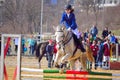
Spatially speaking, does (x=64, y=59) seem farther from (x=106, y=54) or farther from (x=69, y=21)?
(x=106, y=54)

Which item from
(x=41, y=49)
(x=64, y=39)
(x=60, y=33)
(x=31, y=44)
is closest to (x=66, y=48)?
(x=64, y=39)

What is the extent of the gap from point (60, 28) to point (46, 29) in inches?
1658

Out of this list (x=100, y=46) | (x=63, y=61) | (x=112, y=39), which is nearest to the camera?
(x=63, y=61)

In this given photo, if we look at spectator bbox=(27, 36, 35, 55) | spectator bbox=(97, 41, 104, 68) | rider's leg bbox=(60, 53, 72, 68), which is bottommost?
rider's leg bbox=(60, 53, 72, 68)

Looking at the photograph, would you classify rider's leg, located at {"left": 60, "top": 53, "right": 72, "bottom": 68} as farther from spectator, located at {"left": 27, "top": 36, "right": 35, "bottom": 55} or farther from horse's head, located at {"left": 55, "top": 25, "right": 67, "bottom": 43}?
spectator, located at {"left": 27, "top": 36, "right": 35, "bottom": 55}

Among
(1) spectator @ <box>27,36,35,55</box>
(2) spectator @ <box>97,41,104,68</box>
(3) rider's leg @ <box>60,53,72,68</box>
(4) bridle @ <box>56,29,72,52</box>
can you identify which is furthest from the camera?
(1) spectator @ <box>27,36,35,55</box>

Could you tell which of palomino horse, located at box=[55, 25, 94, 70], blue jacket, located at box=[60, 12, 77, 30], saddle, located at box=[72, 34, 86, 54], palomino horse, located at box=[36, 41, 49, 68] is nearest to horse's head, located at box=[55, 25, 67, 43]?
palomino horse, located at box=[55, 25, 94, 70]

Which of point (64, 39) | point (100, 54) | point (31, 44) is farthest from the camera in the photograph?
point (31, 44)

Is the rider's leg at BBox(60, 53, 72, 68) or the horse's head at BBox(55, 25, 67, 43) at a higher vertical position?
the horse's head at BBox(55, 25, 67, 43)

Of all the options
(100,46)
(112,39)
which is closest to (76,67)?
(100,46)

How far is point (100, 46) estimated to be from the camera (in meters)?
24.9

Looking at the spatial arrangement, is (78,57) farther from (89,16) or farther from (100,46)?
(89,16)

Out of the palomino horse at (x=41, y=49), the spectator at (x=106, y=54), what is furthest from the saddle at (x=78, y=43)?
the palomino horse at (x=41, y=49)

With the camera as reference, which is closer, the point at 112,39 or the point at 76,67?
the point at 76,67
